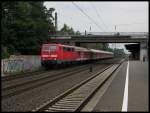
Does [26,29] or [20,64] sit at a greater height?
[26,29]

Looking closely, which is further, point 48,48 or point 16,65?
point 48,48

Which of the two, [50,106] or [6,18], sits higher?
[6,18]

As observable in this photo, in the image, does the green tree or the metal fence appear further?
the green tree

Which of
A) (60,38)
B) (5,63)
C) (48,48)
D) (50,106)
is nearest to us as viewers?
(50,106)

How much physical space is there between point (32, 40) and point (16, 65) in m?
Answer: 12.8

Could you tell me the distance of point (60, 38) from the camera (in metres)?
74.5

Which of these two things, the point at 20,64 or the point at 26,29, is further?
the point at 26,29

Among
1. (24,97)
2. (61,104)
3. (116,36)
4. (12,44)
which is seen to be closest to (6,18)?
(12,44)

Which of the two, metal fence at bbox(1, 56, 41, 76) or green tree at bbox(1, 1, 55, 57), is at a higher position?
green tree at bbox(1, 1, 55, 57)

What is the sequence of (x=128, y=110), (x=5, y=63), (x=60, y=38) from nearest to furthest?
(x=128, y=110) < (x=5, y=63) < (x=60, y=38)

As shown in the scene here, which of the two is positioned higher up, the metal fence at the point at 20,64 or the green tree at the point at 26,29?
the green tree at the point at 26,29

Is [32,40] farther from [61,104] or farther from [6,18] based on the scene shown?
[61,104]

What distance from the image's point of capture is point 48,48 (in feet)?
139

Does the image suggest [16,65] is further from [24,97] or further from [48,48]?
[24,97]
